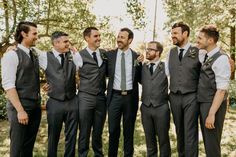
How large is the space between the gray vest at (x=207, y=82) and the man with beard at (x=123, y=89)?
1132 mm

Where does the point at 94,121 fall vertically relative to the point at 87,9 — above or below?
below

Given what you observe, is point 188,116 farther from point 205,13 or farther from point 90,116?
point 205,13

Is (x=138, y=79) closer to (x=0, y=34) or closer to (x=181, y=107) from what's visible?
(x=181, y=107)

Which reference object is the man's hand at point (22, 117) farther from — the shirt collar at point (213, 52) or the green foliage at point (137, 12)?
the green foliage at point (137, 12)

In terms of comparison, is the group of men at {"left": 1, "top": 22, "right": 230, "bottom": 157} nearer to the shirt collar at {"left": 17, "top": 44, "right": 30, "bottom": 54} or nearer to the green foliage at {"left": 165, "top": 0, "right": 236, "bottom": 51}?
the shirt collar at {"left": 17, "top": 44, "right": 30, "bottom": 54}

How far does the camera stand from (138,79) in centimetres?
586

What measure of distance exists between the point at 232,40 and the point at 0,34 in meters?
12.6

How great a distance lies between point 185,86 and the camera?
17.3 ft

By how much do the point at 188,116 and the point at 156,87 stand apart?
635mm

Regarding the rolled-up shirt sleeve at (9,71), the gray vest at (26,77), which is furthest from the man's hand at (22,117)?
the rolled-up shirt sleeve at (9,71)

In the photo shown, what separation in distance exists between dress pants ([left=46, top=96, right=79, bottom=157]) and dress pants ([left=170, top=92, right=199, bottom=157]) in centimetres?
147

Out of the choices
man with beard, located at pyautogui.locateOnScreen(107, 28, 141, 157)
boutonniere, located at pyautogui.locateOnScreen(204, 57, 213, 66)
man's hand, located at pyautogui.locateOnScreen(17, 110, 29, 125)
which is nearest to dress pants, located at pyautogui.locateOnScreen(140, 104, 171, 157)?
man with beard, located at pyautogui.locateOnScreen(107, 28, 141, 157)

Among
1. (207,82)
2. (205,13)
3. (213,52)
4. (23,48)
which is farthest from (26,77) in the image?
(205,13)

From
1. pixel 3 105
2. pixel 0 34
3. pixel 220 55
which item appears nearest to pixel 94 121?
pixel 220 55
